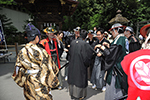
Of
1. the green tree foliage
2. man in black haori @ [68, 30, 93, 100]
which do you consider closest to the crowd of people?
man in black haori @ [68, 30, 93, 100]

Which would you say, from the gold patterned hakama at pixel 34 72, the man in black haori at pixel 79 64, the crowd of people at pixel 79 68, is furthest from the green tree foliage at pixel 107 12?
the gold patterned hakama at pixel 34 72

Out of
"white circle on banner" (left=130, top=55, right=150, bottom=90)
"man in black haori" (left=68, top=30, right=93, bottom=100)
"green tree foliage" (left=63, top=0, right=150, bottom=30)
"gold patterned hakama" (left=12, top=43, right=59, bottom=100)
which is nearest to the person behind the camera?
"white circle on banner" (left=130, top=55, right=150, bottom=90)

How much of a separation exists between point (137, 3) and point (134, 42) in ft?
51.7

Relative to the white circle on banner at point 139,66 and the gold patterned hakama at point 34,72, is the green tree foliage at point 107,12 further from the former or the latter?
the white circle on banner at point 139,66

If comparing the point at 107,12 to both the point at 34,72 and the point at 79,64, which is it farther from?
the point at 34,72

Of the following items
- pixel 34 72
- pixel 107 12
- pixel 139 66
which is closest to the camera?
pixel 139 66

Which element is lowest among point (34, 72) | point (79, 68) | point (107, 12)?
point (79, 68)

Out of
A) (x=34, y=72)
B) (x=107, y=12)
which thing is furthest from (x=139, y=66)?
(x=107, y=12)

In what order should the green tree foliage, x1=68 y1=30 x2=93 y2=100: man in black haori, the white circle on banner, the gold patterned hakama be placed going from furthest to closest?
the green tree foliage → x1=68 y1=30 x2=93 y2=100: man in black haori → the gold patterned hakama → the white circle on banner

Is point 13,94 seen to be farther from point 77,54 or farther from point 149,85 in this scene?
point 149,85

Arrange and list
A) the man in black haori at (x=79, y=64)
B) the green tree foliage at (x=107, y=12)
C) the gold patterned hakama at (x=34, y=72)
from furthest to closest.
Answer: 1. the green tree foliage at (x=107, y=12)
2. the man in black haori at (x=79, y=64)
3. the gold patterned hakama at (x=34, y=72)

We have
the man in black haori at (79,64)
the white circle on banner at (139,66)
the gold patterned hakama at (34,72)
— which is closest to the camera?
the white circle on banner at (139,66)

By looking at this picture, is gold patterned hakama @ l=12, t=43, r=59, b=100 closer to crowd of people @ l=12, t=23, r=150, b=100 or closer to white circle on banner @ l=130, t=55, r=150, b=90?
crowd of people @ l=12, t=23, r=150, b=100

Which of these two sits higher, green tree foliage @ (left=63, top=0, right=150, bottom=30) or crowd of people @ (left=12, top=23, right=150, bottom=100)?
green tree foliage @ (left=63, top=0, right=150, bottom=30)
